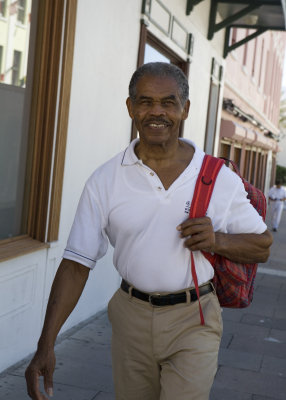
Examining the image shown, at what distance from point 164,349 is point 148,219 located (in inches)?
21.3

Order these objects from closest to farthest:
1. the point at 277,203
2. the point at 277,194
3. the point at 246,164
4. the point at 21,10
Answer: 1. the point at 21,10
2. the point at 277,203
3. the point at 277,194
4. the point at 246,164

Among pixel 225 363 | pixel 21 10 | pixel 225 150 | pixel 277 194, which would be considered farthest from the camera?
pixel 277 194

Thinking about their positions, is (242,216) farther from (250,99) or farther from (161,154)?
(250,99)

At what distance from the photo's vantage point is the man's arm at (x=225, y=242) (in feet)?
8.23

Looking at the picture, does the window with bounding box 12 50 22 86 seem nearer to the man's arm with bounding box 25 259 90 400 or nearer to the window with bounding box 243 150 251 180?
the man's arm with bounding box 25 259 90 400

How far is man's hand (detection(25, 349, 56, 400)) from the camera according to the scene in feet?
8.16

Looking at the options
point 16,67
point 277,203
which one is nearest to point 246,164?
point 277,203

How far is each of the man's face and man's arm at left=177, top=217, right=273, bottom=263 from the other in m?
0.39

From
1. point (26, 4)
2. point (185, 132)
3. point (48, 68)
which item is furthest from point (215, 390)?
point (185, 132)

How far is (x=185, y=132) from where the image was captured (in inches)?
386

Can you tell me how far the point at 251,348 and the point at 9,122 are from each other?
3075mm

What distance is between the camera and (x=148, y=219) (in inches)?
103

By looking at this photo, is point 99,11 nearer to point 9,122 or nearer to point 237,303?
point 9,122

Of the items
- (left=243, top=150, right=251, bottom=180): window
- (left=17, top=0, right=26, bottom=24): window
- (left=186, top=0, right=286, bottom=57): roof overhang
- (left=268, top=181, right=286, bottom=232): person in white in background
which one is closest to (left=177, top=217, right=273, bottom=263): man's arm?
(left=17, top=0, right=26, bottom=24): window
